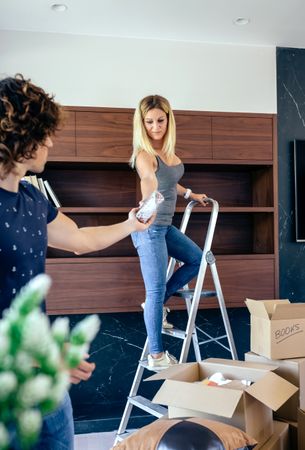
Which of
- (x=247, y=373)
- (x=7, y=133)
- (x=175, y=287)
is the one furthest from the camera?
(x=175, y=287)

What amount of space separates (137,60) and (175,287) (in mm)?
1601

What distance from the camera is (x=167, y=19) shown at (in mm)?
3062

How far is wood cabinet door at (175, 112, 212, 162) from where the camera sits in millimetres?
3131

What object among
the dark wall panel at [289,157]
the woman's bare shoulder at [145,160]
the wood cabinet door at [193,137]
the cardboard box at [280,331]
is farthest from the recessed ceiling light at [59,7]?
the cardboard box at [280,331]

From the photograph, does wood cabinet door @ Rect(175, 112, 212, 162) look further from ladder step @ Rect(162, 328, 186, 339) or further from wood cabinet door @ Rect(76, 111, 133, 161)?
ladder step @ Rect(162, 328, 186, 339)

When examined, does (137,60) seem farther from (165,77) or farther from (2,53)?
(2,53)

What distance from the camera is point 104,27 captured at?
316 cm

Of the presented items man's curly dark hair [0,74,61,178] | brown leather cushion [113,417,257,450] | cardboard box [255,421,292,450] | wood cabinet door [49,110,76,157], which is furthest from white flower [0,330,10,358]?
wood cabinet door [49,110,76,157]

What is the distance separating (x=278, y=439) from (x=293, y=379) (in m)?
0.25

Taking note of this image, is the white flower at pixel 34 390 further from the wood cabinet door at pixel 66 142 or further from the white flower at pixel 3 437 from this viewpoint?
the wood cabinet door at pixel 66 142

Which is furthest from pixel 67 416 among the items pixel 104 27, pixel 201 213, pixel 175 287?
pixel 104 27

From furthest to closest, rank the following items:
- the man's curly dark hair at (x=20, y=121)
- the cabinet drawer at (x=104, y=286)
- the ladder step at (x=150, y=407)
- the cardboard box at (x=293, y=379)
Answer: the cabinet drawer at (x=104, y=286) < the ladder step at (x=150, y=407) < the cardboard box at (x=293, y=379) < the man's curly dark hair at (x=20, y=121)

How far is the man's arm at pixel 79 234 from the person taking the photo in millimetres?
1316

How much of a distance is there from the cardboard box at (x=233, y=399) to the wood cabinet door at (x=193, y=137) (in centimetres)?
165
